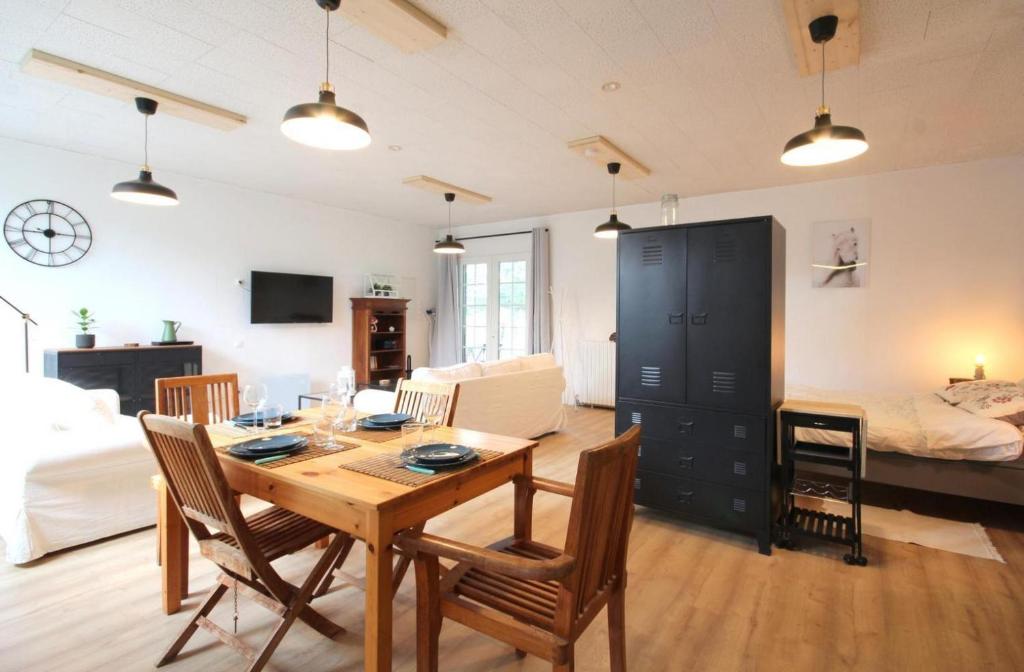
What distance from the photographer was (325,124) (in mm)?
1882

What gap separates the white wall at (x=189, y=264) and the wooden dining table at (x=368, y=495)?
3.65 m

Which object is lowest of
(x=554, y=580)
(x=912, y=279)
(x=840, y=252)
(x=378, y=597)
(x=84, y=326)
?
(x=378, y=597)

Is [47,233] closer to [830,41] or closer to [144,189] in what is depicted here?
[144,189]

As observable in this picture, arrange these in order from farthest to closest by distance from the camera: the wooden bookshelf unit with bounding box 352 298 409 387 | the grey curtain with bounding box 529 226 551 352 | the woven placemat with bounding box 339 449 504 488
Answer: the grey curtain with bounding box 529 226 551 352, the wooden bookshelf unit with bounding box 352 298 409 387, the woven placemat with bounding box 339 449 504 488

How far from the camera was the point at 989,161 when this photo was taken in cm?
455

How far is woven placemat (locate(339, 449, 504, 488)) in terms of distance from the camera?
1.60 meters

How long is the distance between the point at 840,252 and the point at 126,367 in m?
7.20

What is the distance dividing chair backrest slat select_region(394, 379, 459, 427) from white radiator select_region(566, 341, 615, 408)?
4.39 meters

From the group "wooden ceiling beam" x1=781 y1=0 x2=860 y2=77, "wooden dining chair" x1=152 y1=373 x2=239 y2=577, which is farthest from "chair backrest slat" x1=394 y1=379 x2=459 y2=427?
"wooden ceiling beam" x1=781 y1=0 x2=860 y2=77

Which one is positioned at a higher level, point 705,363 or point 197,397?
point 705,363

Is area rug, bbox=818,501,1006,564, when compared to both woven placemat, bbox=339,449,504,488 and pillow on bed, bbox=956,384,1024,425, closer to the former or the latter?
pillow on bed, bbox=956,384,1024,425

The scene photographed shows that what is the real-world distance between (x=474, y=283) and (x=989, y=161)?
6.21 metres

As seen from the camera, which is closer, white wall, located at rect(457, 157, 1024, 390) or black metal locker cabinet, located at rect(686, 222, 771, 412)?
black metal locker cabinet, located at rect(686, 222, 771, 412)

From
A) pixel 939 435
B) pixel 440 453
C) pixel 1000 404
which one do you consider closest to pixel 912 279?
pixel 1000 404
